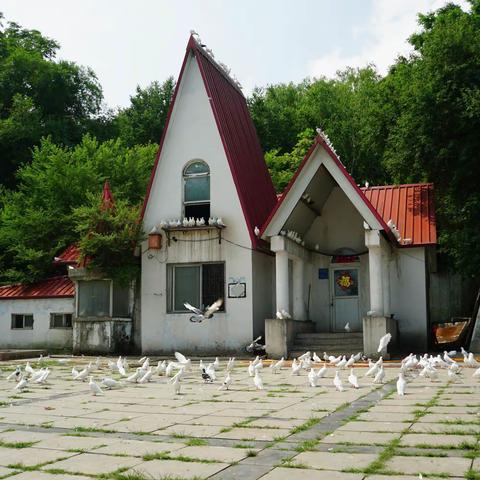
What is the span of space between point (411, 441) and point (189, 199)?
14543 mm

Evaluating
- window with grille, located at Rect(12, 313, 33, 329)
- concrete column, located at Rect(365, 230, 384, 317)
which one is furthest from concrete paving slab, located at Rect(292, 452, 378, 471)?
window with grille, located at Rect(12, 313, 33, 329)

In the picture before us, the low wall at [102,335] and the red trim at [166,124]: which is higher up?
the red trim at [166,124]

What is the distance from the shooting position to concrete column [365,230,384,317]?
16.7 m

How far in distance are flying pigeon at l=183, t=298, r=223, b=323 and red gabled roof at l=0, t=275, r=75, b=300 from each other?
4.89 m

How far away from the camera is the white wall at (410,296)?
61.4 ft

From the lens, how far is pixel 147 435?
6.21 m

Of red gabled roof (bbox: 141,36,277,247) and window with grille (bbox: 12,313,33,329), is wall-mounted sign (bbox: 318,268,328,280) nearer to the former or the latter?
red gabled roof (bbox: 141,36,277,247)

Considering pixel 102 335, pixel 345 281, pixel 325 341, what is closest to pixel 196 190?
pixel 102 335

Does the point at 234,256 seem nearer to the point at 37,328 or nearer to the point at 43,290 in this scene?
the point at 43,290

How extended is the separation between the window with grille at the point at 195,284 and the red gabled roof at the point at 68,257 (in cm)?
391

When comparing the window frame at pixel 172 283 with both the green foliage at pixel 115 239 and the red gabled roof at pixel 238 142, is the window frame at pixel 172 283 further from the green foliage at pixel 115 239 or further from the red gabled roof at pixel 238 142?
the red gabled roof at pixel 238 142

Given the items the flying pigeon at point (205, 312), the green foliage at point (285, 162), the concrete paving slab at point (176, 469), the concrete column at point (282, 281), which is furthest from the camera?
the green foliage at point (285, 162)

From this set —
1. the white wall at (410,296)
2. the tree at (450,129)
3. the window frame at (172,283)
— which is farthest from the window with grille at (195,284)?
the tree at (450,129)

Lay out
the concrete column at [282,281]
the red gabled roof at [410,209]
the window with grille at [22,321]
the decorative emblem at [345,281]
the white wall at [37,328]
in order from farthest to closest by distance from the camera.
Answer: the window with grille at [22,321] < the white wall at [37,328] < the decorative emblem at [345,281] < the red gabled roof at [410,209] < the concrete column at [282,281]
